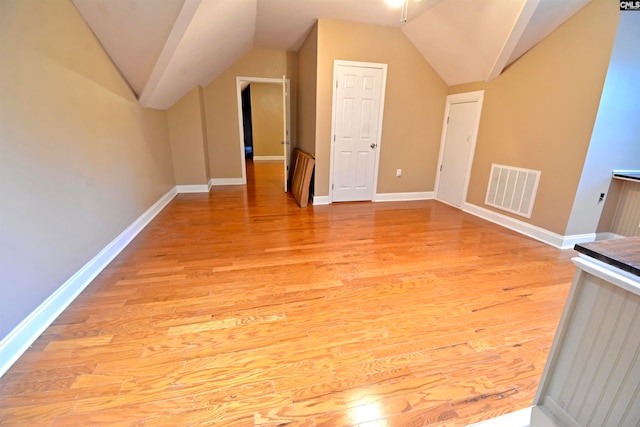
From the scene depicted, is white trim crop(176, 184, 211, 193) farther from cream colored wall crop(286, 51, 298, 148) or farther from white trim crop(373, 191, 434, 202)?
white trim crop(373, 191, 434, 202)

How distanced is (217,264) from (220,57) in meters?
3.30

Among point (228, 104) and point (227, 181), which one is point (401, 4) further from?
point (227, 181)

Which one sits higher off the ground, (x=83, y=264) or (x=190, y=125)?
(x=190, y=125)

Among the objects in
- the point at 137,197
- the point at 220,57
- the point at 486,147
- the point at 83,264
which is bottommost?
the point at 83,264

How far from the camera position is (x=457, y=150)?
4.40 metres

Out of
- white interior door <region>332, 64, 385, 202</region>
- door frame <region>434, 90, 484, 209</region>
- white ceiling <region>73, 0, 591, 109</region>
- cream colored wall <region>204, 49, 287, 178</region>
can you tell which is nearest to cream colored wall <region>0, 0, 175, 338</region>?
white ceiling <region>73, 0, 591, 109</region>

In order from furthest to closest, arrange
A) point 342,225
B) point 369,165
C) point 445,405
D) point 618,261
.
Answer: point 369,165 < point 342,225 < point 445,405 < point 618,261

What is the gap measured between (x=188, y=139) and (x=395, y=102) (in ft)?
11.6

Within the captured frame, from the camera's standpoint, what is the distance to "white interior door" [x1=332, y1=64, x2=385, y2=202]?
4109 millimetres

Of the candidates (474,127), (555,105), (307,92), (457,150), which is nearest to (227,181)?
(307,92)

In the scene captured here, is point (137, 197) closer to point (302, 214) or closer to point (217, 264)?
point (217, 264)

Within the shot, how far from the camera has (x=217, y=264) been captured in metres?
2.54

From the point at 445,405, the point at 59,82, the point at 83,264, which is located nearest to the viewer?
the point at 445,405

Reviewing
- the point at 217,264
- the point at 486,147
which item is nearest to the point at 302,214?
the point at 217,264
